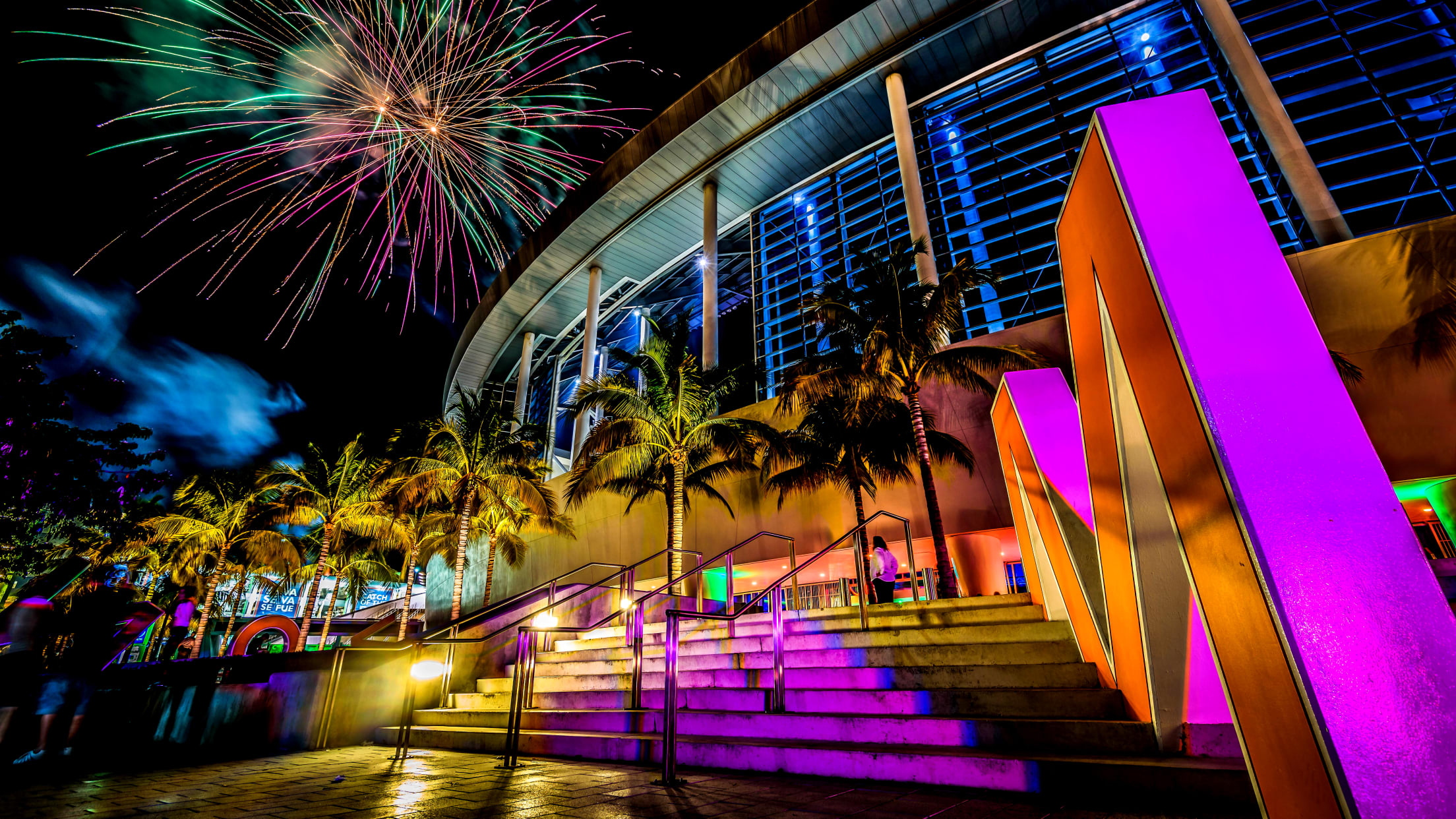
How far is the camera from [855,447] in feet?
48.4

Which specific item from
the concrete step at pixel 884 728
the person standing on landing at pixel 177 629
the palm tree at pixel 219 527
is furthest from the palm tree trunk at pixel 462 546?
the concrete step at pixel 884 728

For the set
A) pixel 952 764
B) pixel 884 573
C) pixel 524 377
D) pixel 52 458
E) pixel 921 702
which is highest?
pixel 524 377

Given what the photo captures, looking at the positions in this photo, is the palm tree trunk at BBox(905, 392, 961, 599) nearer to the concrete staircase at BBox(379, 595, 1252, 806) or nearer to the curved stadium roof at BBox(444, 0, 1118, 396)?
the concrete staircase at BBox(379, 595, 1252, 806)

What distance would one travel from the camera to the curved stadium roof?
20.2 m

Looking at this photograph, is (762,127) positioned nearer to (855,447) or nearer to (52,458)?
(855,447)

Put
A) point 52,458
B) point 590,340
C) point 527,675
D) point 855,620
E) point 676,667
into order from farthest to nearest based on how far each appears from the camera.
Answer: point 590,340
point 52,458
point 855,620
point 527,675
point 676,667

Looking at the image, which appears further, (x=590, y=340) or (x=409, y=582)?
(x=590, y=340)

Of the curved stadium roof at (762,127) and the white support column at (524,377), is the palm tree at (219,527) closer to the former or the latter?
the white support column at (524,377)

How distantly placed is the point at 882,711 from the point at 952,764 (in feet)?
3.93

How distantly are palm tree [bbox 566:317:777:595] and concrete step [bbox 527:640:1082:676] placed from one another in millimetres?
7264

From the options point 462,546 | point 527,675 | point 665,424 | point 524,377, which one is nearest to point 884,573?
point 527,675

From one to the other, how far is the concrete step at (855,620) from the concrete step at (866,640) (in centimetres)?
14

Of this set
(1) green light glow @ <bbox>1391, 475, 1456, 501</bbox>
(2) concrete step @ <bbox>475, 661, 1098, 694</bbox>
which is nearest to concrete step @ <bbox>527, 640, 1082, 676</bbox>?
(2) concrete step @ <bbox>475, 661, 1098, 694</bbox>

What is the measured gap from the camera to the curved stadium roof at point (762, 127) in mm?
20234
